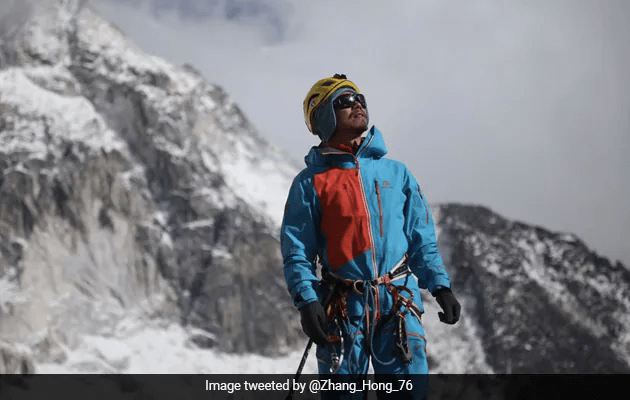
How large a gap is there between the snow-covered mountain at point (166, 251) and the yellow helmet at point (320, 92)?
4728 inches

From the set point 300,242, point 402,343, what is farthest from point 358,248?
point 402,343

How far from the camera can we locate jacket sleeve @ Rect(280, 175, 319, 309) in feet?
20.4

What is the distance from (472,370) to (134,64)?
103 metres

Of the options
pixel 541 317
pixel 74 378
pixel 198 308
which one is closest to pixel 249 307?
pixel 198 308

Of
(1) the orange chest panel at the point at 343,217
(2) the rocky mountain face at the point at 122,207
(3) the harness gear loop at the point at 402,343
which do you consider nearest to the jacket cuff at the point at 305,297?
(1) the orange chest panel at the point at 343,217

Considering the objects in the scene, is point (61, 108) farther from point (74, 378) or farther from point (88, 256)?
point (74, 378)

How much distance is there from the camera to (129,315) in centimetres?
13800

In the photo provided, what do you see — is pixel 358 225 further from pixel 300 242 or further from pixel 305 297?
pixel 305 297

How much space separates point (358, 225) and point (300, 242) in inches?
22.2

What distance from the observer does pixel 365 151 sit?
701cm

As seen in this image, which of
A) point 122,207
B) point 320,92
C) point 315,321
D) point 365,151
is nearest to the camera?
point 315,321

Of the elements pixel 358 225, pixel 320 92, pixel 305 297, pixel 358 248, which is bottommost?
pixel 305 297

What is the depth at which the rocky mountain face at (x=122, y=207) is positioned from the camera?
13125cm

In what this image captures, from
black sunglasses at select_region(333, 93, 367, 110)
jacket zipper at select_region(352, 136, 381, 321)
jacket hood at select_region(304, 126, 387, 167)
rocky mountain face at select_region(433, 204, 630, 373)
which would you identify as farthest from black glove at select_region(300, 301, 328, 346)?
rocky mountain face at select_region(433, 204, 630, 373)
